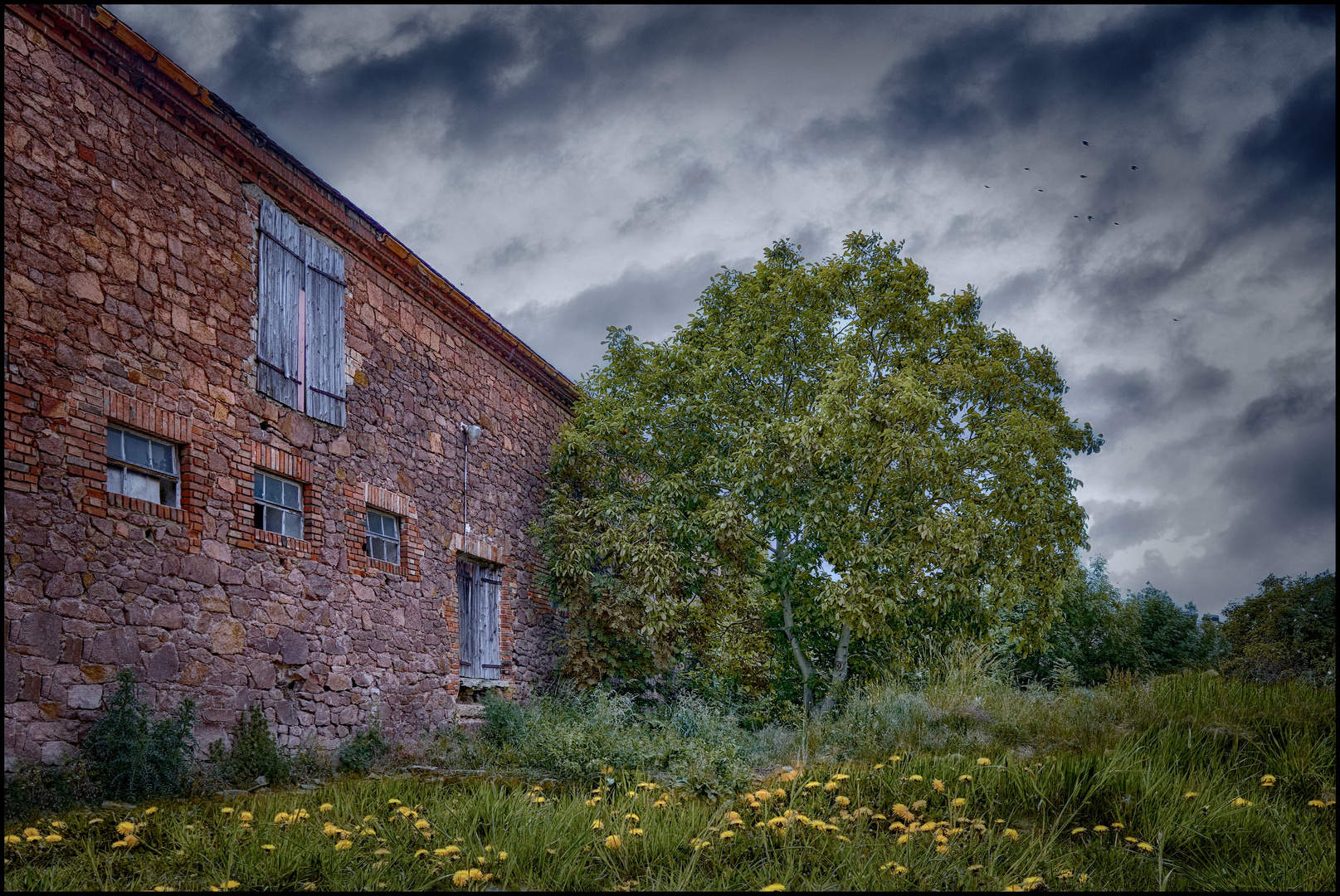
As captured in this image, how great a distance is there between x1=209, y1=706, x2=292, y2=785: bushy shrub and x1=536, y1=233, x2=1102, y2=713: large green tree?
5.19 meters

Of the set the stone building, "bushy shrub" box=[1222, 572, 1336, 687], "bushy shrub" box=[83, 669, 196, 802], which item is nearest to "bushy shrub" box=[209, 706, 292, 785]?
the stone building

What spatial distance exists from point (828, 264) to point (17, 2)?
9401 millimetres

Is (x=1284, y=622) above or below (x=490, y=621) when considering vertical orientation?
below

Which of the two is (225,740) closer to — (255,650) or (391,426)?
(255,650)

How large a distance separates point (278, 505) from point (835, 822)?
19.4 feet

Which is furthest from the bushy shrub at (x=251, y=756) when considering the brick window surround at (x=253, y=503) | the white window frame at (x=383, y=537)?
the white window frame at (x=383, y=537)

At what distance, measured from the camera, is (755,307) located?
12.6 meters

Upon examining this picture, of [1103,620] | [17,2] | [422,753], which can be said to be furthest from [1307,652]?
[17,2]

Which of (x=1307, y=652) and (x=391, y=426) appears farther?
(x=1307, y=652)

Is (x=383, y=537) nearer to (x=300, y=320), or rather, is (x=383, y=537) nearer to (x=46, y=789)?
(x=300, y=320)

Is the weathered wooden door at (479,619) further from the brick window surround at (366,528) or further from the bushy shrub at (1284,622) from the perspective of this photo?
the bushy shrub at (1284,622)

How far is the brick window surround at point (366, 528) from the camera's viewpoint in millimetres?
8906

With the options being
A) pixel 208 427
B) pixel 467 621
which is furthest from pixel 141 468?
pixel 467 621

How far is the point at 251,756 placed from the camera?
7102 mm
